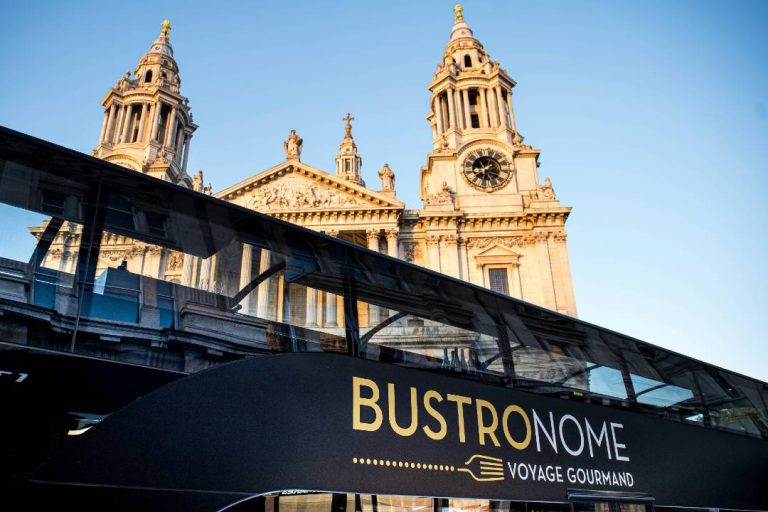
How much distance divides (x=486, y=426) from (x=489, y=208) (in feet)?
96.7

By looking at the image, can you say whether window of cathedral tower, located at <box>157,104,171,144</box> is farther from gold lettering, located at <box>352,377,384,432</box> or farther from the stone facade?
gold lettering, located at <box>352,377,384,432</box>

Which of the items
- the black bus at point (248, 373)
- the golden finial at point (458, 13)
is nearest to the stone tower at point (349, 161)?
the golden finial at point (458, 13)

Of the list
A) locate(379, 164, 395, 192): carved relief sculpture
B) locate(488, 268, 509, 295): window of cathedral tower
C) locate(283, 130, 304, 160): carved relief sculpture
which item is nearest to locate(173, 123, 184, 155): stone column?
locate(283, 130, 304, 160): carved relief sculpture

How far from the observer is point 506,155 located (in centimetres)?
3744

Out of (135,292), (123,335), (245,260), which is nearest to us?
(123,335)

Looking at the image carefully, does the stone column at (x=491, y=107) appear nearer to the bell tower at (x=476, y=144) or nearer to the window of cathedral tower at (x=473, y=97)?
the bell tower at (x=476, y=144)

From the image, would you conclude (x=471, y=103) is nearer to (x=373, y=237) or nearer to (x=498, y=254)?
(x=498, y=254)

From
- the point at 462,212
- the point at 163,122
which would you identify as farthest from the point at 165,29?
the point at 462,212

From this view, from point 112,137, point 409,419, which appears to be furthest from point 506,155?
point 409,419

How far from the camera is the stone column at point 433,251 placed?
33278 millimetres

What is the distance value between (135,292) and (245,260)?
101 centimetres

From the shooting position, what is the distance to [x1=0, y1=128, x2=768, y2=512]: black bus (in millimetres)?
4555

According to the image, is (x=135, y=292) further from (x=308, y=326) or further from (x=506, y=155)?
(x=506, y=155)

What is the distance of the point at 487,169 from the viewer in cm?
3722
